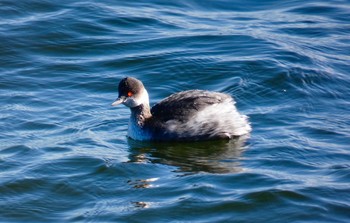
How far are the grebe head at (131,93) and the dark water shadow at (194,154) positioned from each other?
495 millimetres

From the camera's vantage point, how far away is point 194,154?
37.4ft

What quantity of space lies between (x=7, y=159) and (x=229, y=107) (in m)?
2.83

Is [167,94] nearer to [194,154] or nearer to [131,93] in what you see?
[131,93]

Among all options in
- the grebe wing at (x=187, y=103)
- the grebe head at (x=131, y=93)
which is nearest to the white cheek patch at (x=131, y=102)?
the grebe head at (x=131, y=93)

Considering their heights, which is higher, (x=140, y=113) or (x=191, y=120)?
(x=140, y=113)

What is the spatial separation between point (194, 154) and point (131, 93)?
4.09ft

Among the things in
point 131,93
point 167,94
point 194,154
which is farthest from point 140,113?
point 167,94

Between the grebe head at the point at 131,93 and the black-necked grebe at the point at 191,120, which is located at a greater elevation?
the grebe head at the point at 131,93

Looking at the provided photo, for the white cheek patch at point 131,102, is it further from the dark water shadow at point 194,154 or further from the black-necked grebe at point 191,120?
the dark water shadow at point 194,154

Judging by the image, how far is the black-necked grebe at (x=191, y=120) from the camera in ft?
38.5

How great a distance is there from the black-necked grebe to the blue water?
15 centimetres

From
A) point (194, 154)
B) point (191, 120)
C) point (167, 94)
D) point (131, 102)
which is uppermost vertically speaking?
point (167, 94)

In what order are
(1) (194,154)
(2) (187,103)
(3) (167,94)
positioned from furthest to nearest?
(3) (167,94)
(2) (187,103)
(1) (194,154)

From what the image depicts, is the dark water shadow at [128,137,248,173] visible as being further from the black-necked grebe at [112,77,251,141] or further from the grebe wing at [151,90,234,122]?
the grebe wing at [151,90,234,122]
